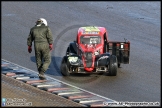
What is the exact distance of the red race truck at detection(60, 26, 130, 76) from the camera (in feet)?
48.8

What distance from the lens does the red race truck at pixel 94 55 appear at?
14.9 meters

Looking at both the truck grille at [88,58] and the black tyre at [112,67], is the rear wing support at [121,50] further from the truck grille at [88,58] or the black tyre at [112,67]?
the truck grille at [88,58]

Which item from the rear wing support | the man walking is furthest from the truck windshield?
the man walking

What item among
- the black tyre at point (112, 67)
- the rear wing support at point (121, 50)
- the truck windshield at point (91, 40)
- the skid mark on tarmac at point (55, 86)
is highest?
the truck windshield at point (91, 40)

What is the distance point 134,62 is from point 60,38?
4.19 meters

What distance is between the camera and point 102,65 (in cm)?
1491

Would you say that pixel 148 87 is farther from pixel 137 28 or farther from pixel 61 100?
pixel 137 28

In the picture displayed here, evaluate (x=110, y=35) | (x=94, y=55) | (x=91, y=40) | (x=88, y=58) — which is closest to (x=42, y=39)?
(x=88, y=58)

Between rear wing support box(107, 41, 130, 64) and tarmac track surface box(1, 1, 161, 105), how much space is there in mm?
326

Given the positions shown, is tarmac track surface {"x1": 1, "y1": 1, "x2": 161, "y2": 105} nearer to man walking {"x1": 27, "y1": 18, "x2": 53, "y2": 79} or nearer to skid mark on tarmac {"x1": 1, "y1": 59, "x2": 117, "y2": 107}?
skid mark on tarmac {"x1": 1, "y1": 59, "x2": 117, "y2": 107}

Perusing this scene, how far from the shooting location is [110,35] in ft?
70.0

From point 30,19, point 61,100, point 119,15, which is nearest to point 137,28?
point 119,15

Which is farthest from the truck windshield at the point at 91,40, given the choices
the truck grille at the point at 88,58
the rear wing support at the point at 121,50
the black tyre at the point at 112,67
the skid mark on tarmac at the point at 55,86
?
the skid mark on tarmac at the point at 55,86

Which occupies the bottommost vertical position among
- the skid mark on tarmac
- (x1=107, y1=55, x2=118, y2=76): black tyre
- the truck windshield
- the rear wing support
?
the skid mark on tarmac
